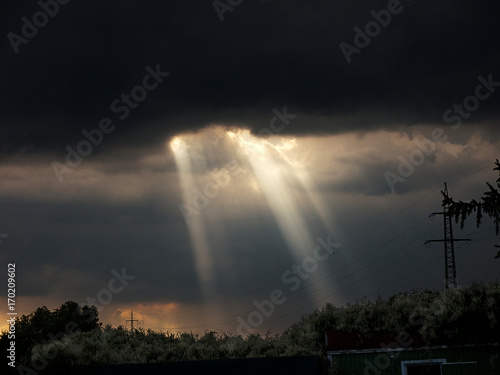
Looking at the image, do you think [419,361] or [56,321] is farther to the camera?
[56,321]

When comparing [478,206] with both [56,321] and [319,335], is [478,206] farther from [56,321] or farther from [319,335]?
[56,321]

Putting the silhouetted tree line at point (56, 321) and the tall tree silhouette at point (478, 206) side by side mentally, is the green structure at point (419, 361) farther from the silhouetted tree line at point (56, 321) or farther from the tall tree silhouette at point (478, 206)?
the silhouetted tree line at point (56, 321)

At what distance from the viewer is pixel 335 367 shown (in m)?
25.5

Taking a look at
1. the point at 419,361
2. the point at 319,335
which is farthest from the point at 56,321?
the point at 419,361

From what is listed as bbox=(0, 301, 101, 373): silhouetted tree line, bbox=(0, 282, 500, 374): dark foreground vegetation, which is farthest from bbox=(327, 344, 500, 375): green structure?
bbox=(0, 301, 101, 373): silhouetted tree line

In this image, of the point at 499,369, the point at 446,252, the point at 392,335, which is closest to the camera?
the point at 499,369

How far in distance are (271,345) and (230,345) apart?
6.75 feet

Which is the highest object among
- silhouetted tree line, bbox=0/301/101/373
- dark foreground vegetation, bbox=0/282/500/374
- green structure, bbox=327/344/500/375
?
silhouetted tree line, bbox=0/301/101/373

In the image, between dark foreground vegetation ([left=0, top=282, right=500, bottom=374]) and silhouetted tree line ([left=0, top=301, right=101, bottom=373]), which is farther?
silhouetted tree line ([left=0, top=301, right=101, bottom=373])

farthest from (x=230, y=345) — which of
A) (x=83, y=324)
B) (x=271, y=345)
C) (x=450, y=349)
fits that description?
(x=83, y=324)

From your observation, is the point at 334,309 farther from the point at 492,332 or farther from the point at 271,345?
the point at 492,332

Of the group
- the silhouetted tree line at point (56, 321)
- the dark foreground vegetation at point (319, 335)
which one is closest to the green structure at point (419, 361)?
the dark foreground vegetation at point (319, 335)

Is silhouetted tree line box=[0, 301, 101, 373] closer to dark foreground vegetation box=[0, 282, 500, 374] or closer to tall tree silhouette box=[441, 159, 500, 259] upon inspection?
dark foreground vegetation box=[0, 282, 500, 374]

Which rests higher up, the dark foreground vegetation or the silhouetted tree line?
the silhouetted tree line
